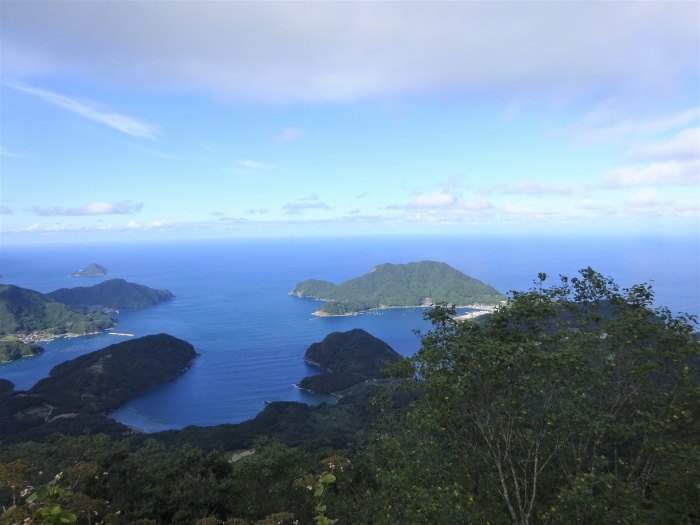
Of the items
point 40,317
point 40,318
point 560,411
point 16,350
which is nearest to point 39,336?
point 40,318

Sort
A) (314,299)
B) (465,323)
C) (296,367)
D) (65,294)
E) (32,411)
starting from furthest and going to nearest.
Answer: (314,299)
(65,294)
(296,367)
(32,411)
(465,323)

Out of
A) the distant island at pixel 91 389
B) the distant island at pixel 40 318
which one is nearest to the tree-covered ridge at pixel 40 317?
the distant island at pixel 40 318

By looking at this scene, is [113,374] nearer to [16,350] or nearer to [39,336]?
[16,350]

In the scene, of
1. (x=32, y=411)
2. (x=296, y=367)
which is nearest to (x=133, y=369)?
(x=32, y=411)

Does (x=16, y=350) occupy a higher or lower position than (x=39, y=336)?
higher

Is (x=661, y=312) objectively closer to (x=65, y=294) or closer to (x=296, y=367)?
(x=296, y=367)

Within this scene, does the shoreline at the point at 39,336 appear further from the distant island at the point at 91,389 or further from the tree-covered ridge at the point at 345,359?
the tree-covered ridge at the point at 345,359
